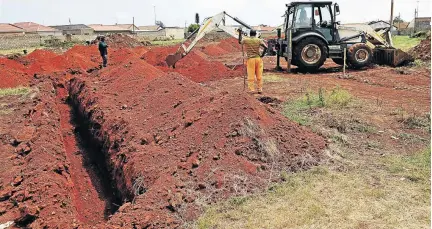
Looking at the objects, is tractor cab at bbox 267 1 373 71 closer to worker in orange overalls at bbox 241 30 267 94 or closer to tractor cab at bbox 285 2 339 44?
tractor cab at bbox 285 2 339 44

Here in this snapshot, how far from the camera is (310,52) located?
15039 mm

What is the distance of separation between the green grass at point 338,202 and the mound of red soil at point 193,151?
275 millimetres

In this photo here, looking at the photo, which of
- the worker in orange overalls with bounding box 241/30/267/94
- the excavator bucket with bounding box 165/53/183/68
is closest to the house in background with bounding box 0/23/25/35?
the excavator bucket with bounding box 165/53/183/68

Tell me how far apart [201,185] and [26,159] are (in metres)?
3.94

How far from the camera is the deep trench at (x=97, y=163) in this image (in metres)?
Answer: 7.16

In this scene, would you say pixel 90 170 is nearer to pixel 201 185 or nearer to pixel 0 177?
pixel 0 177

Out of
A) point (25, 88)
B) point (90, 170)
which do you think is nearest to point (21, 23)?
point (25, 88)

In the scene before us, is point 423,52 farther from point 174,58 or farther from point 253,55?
point 253,55

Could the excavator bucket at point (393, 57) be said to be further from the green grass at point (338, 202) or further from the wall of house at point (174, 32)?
the wall of house at point (174, 32)

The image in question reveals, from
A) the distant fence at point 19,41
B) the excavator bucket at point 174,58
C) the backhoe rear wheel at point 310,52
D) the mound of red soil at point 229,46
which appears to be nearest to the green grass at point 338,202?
the backhoe rear wheel at point 310,52

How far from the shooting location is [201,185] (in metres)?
5.25

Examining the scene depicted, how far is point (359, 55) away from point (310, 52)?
81.0 inches

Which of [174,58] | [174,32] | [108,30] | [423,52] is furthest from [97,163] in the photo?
[108,30]

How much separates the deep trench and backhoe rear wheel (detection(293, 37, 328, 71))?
7638 mm
